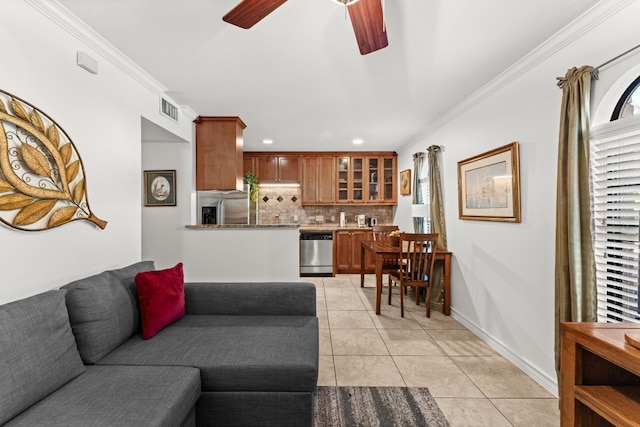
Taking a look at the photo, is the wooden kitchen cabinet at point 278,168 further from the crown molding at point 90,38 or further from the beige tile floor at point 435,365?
the crown molding at point 90,38

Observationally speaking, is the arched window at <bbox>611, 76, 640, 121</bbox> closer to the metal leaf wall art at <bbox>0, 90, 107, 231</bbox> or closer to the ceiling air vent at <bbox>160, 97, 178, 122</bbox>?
the metal leaf wall art at <bbox>0, 90, 107, 231</bbox>

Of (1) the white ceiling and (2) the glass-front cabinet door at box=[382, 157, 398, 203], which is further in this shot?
(2) the glass-front cabinet door at box=[382, 157, 398, 203]

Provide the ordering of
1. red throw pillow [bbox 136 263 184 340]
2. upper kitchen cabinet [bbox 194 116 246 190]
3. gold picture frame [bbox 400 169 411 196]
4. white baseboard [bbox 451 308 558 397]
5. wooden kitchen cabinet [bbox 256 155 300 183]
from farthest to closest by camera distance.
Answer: wooden kitchen cabinet [bbox 256 155 300 183] → gold picture frame [bbox 400 169 411 196] → upper kitchen cabinet [bbox 194 116 246 190] → white baseboard [bbox 451 308 558 397] → red throw pillow [bbox 136 263 184 340]

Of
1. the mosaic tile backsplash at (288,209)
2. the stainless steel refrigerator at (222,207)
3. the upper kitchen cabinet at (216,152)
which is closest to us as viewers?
the upper kitchen cabinet at (216,152)

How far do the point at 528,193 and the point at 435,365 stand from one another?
64.6 inches

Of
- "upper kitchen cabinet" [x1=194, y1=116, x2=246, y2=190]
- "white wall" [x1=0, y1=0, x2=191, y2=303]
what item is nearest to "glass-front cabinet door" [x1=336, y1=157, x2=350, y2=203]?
"upper kitchen cabinet" [x1=194, y1=116, x2=246, y2=190]

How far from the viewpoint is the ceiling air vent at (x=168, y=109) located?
3.12 meters

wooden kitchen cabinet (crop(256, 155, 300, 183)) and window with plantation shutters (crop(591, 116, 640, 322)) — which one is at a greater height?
wooden kitchen cabinet (crop(256, 155, 300, 183))

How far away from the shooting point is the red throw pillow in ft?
6.57

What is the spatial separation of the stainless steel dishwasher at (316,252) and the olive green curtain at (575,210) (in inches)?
165

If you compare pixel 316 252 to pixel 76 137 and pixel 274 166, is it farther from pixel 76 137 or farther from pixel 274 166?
pixel 76 137

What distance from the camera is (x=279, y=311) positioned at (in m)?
2.45

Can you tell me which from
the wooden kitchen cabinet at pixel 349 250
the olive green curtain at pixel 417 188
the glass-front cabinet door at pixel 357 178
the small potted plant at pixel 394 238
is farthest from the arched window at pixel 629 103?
the glass-front cabinet door at pixel 357 178

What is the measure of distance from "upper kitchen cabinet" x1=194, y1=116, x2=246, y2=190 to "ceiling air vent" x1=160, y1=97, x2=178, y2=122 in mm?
546
